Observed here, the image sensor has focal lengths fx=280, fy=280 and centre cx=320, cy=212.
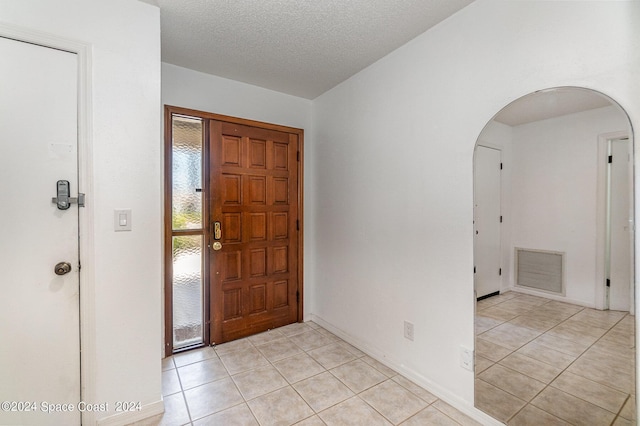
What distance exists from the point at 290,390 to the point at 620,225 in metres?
2.06

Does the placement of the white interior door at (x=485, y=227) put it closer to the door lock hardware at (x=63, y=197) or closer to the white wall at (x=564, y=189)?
the white wall at (x=564, y=189)

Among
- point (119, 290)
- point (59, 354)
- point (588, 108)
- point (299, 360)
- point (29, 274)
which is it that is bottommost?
point (299, 360)

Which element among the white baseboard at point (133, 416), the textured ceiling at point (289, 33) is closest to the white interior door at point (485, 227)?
the textured ceiling at point (289, 33)

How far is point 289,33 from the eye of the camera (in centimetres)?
197

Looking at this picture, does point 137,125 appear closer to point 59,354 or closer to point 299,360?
point 59,354

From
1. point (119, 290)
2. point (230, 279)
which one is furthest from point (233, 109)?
point (119, 290)

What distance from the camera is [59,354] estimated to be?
4.94ft

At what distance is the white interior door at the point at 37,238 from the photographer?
54.9 inches

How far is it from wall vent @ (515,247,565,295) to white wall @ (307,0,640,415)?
27cm

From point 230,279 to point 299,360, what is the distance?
0.97m

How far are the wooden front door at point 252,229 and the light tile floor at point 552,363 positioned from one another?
192 centimetres

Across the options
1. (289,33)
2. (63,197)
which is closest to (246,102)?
(289,33)

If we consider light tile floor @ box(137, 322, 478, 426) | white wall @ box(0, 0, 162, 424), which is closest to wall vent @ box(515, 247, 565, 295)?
light tile floor @ box(137, 322, 478, 426)

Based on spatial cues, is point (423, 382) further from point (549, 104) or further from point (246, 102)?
point (246, 102)
